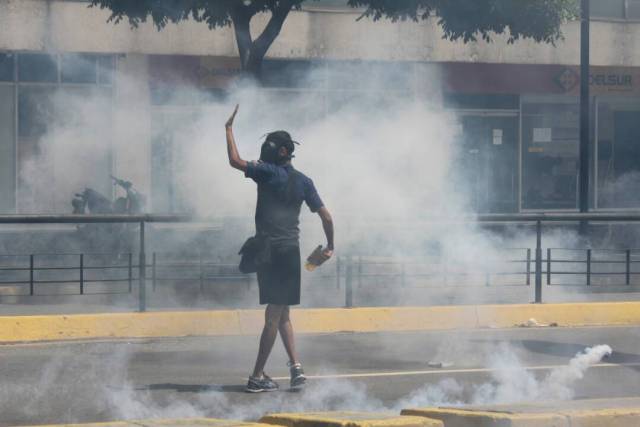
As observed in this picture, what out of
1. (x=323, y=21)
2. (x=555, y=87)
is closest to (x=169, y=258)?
(x=323, y=21)

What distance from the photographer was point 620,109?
26578 mm

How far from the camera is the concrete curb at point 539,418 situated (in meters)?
5.38

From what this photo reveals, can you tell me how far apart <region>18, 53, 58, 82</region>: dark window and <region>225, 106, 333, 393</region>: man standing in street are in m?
14.5

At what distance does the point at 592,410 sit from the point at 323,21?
1855 centimetres

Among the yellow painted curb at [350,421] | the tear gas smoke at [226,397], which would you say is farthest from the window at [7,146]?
the yellow painted curb at [350,421]

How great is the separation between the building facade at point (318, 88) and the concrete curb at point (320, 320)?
17.4 ft

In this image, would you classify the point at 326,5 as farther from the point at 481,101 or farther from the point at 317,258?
the point at 317,258

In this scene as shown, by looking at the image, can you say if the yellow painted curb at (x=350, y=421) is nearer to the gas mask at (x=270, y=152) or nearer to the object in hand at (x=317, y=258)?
the object in hand at (x=317, y=258)

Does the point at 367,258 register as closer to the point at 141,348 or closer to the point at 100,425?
the point at 141,348

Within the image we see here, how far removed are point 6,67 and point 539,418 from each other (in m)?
17.8

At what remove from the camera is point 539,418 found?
5398 millimetres

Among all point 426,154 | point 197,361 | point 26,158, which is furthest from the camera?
point 26,158

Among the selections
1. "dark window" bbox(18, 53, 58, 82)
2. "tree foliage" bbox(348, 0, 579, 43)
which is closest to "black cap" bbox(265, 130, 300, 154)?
"tree foliage" bbox(348, 0, 579, 43)

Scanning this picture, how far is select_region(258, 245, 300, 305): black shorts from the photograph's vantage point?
764 centimetres
